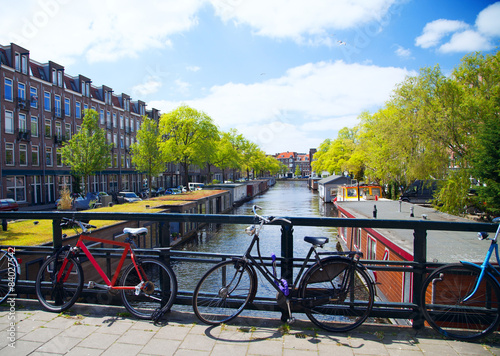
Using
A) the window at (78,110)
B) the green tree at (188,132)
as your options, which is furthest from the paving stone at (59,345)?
the window at (78,110)

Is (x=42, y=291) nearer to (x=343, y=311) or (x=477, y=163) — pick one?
(x=343, y=311)

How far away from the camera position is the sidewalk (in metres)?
3.05

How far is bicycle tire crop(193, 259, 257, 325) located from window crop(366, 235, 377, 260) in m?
11.0

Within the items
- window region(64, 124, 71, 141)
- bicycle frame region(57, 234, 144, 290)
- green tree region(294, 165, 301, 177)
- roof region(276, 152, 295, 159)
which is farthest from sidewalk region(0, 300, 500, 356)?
roof region(276, 152, 295, 159)

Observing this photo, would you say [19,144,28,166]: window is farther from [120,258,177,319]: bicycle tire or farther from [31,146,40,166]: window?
[120,258,177,319]: bicycle tire

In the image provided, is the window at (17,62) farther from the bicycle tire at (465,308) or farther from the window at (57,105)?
the bicycle tire at (465,308)

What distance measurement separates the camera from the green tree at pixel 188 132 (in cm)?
4372

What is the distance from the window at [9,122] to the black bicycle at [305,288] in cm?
3612

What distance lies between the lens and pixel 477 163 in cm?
1877

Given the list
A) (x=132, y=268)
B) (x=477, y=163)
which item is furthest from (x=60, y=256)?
(x=477, y=163)

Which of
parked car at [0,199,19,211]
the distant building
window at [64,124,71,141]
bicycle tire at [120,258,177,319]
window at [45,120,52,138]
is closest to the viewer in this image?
bicycle tire at [120,258,177,319]

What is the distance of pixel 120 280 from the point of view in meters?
3.78

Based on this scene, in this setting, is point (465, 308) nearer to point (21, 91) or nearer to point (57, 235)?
point (57, 235)

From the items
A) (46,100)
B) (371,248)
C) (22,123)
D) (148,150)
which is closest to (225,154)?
(148,150)
